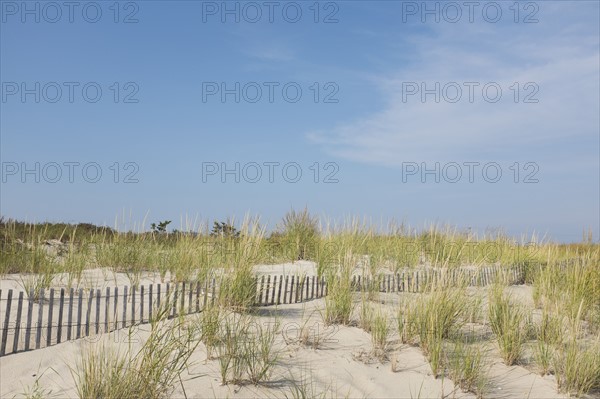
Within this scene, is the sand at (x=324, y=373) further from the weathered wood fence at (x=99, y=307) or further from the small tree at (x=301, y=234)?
the small tree at (x=301, y=234)

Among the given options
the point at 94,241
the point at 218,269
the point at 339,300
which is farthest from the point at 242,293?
the point at 94,241

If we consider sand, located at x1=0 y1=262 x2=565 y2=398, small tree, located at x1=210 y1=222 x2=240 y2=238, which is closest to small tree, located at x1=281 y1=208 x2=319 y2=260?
small tree, located at x1=210 y1=222 x2=240 y2=238

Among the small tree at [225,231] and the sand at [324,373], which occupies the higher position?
the small tree at [225,231]

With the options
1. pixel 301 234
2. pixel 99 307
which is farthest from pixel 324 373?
pixel 301 234

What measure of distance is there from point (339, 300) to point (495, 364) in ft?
6.15

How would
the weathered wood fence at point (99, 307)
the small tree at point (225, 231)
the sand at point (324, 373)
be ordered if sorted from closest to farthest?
the sand at point (324, 373) < the weathered wood fence at point (99, 307) < the small tree at point (225, 231)

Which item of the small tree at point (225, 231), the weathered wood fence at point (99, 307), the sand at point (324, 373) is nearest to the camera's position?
the sand at point (324, 373)

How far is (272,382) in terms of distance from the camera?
15.7 feet

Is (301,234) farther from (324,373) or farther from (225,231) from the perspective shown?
(324,373)

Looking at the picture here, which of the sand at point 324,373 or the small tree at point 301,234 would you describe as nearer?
the sand at point 324,373

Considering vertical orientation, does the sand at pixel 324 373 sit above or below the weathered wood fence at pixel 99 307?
below

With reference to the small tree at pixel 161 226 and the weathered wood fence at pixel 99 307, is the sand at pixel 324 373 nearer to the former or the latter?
the weathered wood fence at pixel 99 307

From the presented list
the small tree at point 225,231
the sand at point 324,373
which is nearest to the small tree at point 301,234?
the small tree at point 225,231

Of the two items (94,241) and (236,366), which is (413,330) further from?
(94,241)
